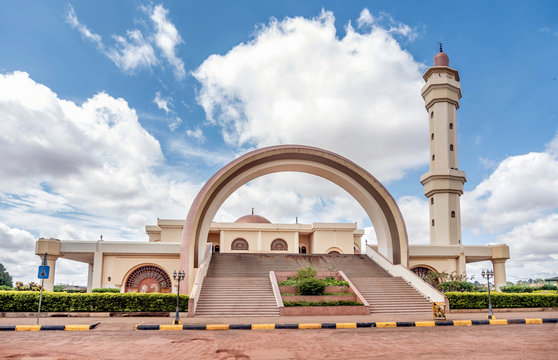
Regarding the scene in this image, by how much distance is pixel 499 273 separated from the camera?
1190 inches

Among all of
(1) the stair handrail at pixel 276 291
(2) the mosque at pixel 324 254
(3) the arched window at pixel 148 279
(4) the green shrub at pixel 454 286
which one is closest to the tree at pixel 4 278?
(2) the mosque at pixel 324 254

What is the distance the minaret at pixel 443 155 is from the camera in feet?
111

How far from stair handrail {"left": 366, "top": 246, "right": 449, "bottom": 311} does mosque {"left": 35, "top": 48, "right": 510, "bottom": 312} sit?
0.18 feet

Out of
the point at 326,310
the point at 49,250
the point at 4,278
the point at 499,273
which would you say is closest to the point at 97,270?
the point at 49,250

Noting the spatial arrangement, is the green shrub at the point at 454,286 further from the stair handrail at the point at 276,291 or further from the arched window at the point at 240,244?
the arched window at the point at 240,244

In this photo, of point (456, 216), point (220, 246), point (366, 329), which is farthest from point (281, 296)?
point (456, 216)

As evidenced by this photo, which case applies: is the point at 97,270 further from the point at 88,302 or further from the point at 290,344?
the point at 290,344

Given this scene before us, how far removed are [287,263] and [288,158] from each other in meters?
6.83

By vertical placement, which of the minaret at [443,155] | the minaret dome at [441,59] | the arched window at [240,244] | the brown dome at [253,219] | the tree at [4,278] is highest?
the minaret dome at [441,59]

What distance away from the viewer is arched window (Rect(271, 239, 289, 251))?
123 feet

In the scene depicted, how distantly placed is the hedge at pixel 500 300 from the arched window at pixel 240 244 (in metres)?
19.2

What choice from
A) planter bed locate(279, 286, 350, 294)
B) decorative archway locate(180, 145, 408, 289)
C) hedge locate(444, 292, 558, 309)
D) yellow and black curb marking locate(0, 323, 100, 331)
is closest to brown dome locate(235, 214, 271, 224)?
decorative archway locate(180, 145, 408, 289)

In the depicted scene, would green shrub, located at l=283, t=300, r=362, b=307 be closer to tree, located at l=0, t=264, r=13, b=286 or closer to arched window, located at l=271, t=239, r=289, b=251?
arched window, located at l=271, t=239, r=289, b=251

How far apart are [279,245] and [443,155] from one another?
52.4 ft
